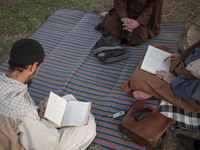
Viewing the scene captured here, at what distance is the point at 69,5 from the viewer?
529cm

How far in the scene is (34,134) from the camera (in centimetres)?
162

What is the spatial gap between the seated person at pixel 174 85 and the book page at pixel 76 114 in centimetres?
84

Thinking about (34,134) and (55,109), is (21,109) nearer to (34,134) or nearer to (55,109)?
(34,134)

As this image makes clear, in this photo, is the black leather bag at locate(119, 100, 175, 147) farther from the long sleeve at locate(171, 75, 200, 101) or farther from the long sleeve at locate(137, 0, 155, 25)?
the long sleeve at locate(137, 0, 155, 25)

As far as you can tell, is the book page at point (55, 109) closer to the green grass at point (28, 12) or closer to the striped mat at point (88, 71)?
the striped mat at point (88, 71)

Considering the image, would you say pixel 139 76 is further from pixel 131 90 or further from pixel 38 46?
pixel 38 46

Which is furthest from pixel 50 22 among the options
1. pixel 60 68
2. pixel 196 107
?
pixel 196 107

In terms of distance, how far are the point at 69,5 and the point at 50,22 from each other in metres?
1.07

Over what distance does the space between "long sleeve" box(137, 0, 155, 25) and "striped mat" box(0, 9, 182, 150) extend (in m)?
0.46

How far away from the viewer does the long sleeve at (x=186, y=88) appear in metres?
2.10

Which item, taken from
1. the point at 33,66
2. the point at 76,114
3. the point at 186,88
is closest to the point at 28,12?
the point at 33,66

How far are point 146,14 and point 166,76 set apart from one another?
1659 mm

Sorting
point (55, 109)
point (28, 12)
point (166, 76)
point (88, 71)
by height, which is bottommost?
point (88, 71)

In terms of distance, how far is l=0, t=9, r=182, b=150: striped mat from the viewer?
2591 mm
